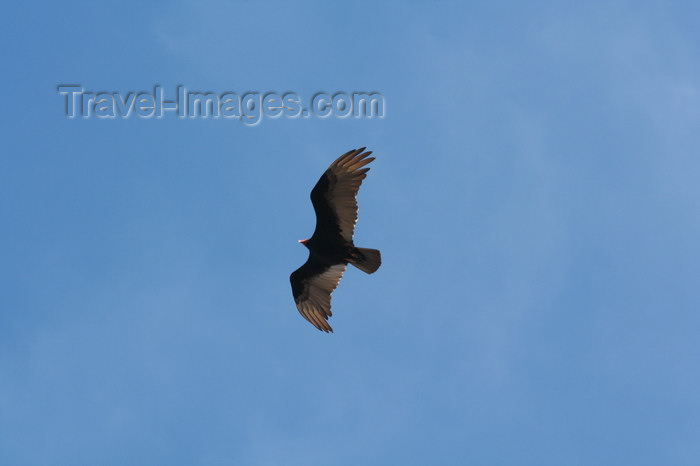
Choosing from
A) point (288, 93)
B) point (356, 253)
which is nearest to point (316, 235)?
point (356, 253)

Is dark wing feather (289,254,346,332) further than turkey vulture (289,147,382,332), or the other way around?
dark wing feather (289,254,346,332)

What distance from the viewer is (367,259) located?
17.6m

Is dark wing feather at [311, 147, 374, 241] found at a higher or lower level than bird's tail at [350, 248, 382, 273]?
higher

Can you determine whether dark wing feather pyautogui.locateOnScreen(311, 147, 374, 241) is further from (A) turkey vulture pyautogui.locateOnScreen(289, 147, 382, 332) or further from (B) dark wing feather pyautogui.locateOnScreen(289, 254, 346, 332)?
(B) dark wing feather pyautogui.locateOnScreen(289, 254, 346, 332)

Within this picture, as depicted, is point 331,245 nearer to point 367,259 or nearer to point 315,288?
point 367,259

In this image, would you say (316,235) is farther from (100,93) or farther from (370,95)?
(100,93)

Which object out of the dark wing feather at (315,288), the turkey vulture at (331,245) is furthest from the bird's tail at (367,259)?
the dark wing feather at (315,288)

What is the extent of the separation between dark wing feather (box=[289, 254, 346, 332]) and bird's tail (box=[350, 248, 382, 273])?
2.90 feet

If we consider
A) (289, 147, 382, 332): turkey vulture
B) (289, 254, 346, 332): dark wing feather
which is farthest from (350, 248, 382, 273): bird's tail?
(289, 254, 346, 332): dark wing feather

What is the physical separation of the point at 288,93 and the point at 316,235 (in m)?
4.26

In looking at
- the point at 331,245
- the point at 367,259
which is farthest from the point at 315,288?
the point at 367,259

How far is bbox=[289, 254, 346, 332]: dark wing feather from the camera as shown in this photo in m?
18.8

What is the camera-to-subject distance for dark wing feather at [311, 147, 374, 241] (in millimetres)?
17594

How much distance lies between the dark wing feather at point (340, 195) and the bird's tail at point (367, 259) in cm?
44
